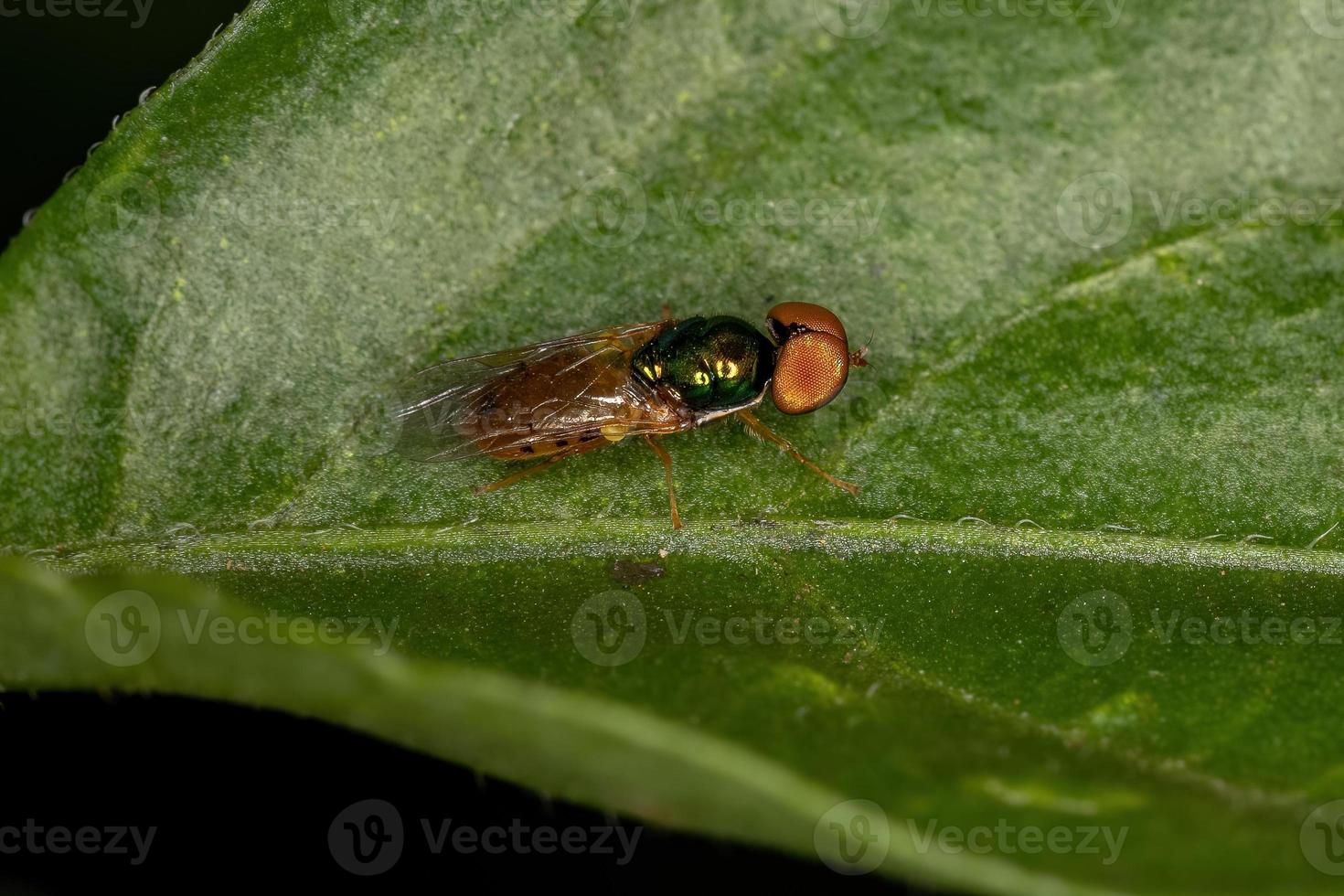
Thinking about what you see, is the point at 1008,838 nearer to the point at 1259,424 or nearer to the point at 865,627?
the point at 865,627

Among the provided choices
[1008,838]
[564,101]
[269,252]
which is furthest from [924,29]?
[1008,838]

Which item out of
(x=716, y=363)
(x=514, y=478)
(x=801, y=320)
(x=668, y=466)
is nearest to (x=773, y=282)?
(x=801, y=320)

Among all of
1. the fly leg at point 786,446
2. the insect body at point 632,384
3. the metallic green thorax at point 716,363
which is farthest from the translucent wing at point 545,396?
the fly leg at point 786,446

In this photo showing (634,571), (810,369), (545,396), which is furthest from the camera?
(545,396)

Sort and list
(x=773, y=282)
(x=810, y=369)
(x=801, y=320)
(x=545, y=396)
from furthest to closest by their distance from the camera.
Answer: (x=545, y=396) < (x=773, y=282) < (x=801, y=320) < (x=810, y=369)

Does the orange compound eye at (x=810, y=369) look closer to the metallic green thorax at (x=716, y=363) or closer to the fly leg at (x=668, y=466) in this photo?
the metallic green thorax at (x=716, y=363)

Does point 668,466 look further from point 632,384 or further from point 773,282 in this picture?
point 773,282
